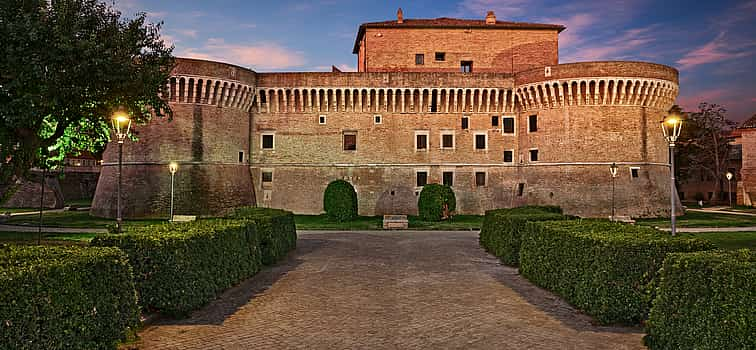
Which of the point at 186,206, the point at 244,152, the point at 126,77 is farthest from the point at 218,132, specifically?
the point at 126,77

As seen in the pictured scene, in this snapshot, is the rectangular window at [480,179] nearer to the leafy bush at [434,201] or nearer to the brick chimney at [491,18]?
the leafy bush at [434,201]

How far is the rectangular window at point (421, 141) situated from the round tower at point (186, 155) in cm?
1246

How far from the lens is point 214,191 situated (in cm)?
3186

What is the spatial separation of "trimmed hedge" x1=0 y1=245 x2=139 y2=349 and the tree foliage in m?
56.5

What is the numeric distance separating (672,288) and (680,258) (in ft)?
1.35

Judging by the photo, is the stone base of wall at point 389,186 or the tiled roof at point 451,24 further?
the tiled roof at point 451,24

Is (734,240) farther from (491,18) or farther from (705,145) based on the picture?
(705,145)

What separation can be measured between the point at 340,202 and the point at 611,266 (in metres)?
23.3

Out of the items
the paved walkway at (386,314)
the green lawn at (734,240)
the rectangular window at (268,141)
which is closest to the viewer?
the paved walkway at (386,314)

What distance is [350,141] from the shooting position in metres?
35.2

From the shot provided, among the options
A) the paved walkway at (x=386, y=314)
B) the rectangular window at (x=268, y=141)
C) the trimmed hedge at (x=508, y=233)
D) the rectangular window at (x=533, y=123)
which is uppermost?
the rectangular window at (x=533, y=123)

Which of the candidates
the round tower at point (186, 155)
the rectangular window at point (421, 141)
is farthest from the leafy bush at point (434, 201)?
the round tower at point (186, 155)

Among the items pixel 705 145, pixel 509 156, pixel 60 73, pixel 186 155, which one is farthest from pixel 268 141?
pixel 705 145

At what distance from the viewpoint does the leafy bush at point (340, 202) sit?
3073 centimetres
